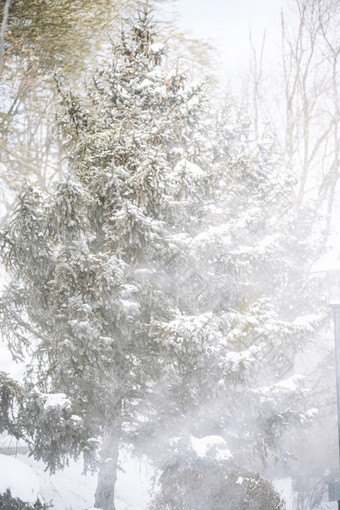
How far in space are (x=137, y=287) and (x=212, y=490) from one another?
11.1ft

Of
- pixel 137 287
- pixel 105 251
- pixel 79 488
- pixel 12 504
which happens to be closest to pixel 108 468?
pixel 12 504

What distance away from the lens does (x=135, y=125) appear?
6.64m

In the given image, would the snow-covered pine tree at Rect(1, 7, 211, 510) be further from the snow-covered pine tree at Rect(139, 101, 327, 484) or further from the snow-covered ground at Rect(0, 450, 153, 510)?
the snow-covered ground at Rect(0, 450, 153, 510)

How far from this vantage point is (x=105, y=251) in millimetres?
6406

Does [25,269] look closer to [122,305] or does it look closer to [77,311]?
[77,311]

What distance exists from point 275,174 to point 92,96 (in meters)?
5.59

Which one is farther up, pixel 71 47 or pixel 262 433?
pixel 71 47

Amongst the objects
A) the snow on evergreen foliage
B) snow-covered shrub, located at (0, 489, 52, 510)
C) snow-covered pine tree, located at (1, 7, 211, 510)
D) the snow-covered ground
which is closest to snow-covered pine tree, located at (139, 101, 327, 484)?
the snow on evergreen foliage

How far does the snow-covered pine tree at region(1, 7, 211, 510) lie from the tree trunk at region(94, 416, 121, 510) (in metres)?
0.02

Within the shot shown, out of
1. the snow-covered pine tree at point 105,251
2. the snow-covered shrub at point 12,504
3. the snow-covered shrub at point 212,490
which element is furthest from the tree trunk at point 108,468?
the snow-covered shrub at point 12,504

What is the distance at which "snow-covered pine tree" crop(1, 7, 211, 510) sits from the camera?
568 centimetres

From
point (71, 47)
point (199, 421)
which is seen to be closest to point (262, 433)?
point (199, 421)

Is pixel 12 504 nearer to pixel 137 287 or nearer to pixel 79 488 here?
pixel 137 287

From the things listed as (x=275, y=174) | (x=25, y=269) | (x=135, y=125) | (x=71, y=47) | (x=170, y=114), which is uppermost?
(x=71, y=47)
